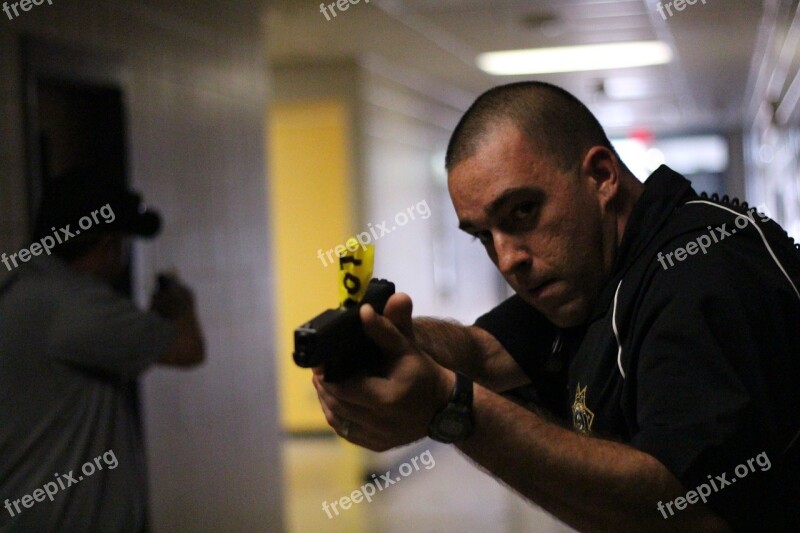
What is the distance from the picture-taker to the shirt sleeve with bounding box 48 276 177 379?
241cm

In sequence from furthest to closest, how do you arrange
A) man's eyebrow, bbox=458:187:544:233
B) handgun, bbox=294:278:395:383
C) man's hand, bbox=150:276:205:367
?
man's hand, bbox=150:276:205:367 → man's eyebrow, bbox=458:187:544:233 → handgun, bbox=294:278:395:383

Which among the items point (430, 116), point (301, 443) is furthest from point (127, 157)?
point (430, 116)

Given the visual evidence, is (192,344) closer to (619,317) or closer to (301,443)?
(619,317)

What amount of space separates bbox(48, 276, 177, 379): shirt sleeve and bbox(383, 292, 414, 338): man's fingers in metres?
1.69

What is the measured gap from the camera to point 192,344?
286cm

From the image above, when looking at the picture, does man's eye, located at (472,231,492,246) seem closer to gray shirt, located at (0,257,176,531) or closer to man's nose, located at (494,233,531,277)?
man's nose, located at (494,233,531,277)
